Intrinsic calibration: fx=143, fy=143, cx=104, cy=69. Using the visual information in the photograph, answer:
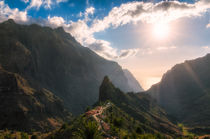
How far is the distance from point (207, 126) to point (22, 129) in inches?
9471

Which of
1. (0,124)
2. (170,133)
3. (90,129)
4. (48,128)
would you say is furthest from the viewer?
(48,128)

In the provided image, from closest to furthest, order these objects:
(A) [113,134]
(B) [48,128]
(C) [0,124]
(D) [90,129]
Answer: (D) [90,129]
(A) [113,134]
(C) [0,124]
(B) [48,128]

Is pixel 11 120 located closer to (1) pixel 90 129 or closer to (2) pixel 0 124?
A: (2) pixel 0 124

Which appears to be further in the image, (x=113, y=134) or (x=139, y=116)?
(x=139, y=116)

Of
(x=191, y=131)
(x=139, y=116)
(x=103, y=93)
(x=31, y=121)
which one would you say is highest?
(x=103, y=93)

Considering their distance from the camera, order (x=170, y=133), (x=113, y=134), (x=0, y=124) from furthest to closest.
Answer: (x=0, y=124) < (x=170, y=133) < (x=113, y=134)

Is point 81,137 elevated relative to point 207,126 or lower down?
elevated

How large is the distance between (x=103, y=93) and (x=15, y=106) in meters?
122

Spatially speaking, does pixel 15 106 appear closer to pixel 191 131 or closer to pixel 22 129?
pixel 22 129

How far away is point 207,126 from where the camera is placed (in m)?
190

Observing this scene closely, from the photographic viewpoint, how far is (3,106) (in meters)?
195

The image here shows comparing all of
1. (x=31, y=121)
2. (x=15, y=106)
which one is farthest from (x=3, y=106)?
(x=31, y=121)

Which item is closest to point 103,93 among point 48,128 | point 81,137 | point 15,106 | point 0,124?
point 48,128

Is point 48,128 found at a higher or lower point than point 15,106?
lower
